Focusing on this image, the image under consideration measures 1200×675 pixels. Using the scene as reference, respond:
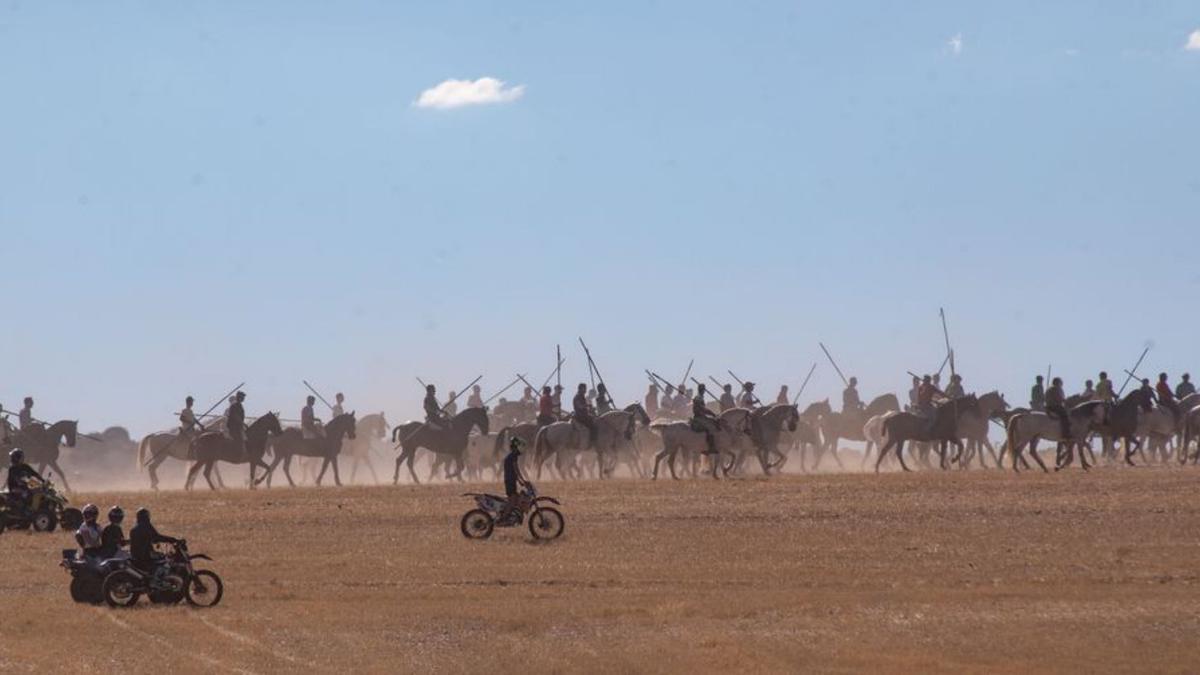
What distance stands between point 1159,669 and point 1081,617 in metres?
3.27

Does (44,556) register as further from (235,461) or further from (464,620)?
(235,461)

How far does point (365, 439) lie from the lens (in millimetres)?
72812

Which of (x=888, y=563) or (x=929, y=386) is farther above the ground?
(x=929, y=386)

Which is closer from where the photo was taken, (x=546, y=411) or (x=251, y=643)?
(x=251, y=643)

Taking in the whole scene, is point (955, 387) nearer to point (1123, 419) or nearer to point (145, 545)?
point (1123, 419)

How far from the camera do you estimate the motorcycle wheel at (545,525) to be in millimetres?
36519

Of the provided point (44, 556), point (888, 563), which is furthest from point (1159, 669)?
point (44, 556)

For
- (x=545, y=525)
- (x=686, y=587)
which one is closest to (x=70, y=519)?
(x=545, y=525)

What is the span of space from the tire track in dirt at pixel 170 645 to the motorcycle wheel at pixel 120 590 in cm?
23

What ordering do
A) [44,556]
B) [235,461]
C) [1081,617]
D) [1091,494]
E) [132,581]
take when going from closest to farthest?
1. [1081,617]
2. [132,581]
3. [44,556]
4. [1091,494]
5. [235,461]

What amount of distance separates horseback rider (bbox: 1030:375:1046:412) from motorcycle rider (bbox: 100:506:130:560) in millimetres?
32298

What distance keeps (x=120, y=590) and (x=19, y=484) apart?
12.3 m

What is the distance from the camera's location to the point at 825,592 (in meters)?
29.2

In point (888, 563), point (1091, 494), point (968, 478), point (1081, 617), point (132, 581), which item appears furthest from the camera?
point (968, 478)
